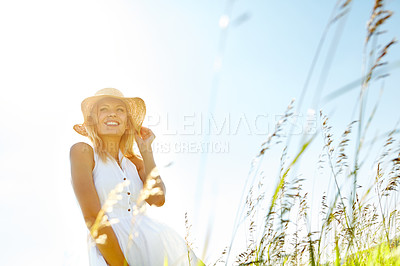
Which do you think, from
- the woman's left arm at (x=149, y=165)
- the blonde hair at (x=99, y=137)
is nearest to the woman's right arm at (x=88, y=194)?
the blonde hair at (x=99, y=137)

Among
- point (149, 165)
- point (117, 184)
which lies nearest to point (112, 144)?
point (149, 165)

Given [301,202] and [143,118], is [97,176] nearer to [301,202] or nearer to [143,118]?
[143,118]

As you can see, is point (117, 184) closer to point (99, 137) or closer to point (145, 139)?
point (99, 137)

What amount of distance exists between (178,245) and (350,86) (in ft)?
7.09

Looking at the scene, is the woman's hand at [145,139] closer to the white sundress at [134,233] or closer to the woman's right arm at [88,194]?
the white sundress at [134,233]

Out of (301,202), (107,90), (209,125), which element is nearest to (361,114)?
(209,125)

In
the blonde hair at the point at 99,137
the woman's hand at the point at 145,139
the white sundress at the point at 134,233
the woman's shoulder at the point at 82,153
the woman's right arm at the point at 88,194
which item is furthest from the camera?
the woman's hand at the point at 145,139

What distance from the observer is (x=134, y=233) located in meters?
2.49

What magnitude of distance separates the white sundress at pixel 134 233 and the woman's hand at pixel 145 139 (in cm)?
37

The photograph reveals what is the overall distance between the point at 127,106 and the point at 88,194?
1.22 meters

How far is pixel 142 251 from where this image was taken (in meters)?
2.68

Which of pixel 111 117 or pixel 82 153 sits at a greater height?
pixel 111 117

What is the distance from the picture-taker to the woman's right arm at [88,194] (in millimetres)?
2459

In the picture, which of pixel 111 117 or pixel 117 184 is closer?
pixel 117 184
